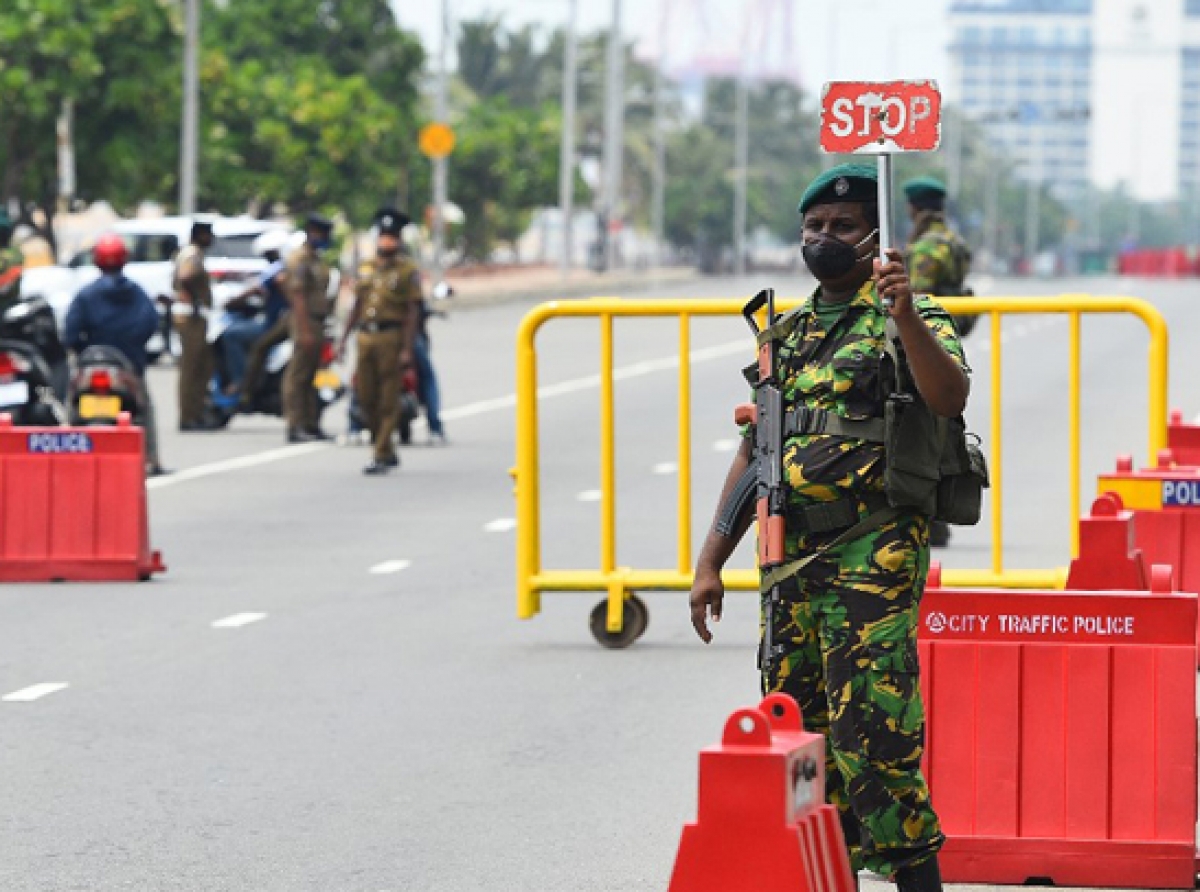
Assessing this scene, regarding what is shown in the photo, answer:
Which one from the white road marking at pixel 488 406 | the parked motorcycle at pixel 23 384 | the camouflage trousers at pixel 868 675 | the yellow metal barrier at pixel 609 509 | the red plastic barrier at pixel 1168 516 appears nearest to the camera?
the camouflage trousers at pixel 868 675

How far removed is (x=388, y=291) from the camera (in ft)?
68.8

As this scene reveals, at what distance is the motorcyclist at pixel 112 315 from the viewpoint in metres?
19.2

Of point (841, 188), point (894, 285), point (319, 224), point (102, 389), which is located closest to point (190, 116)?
point (319, 224)

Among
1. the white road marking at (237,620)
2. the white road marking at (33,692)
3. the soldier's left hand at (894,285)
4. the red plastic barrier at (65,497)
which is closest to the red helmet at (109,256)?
the red plastic barrier at (65,497)

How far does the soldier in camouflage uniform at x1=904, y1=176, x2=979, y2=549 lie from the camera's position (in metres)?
15.8

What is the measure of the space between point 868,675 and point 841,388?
587 millimetres

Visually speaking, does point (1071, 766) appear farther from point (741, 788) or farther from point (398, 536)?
point (398, 536)

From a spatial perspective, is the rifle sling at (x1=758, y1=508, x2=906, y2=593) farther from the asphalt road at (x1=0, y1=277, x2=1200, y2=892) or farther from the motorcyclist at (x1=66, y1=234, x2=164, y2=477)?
the motorcyclist at (x1=66, y1=234, x2=164, y2=477)

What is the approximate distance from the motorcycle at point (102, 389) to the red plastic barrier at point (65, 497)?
144 inches

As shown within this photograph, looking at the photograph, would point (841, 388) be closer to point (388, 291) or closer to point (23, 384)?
point (23, 384)

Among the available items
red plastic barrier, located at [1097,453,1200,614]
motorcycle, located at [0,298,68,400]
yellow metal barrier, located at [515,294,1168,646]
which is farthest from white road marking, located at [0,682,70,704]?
motorcycle, located at [0,298,68,400]

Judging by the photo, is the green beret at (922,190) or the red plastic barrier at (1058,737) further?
the green beret at (922,190)

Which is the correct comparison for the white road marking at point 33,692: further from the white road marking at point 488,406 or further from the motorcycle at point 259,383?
the motorcycle at point 259,383

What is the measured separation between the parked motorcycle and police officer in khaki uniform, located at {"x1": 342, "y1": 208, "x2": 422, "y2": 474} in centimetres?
225
